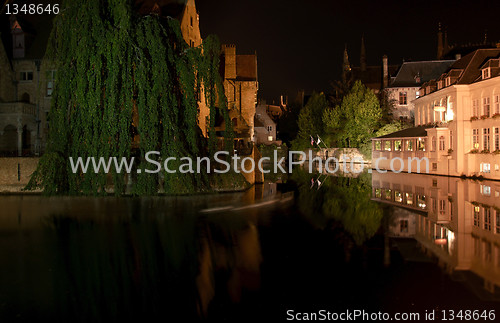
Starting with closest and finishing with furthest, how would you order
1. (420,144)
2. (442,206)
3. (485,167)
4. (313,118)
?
(442,206) → (485,167) → (420,144) → (313,118)

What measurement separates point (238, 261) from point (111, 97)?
12.0m

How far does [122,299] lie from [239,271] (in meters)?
2.35

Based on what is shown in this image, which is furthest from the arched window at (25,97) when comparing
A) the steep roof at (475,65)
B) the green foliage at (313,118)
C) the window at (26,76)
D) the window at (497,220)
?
the green foliage at (313,118)

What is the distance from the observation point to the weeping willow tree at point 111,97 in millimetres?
18266

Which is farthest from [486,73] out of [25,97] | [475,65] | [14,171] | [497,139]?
[25,97]

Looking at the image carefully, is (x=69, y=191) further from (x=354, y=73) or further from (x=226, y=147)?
(x=354, y=73)

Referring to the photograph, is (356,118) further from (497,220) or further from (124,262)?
(124,262)

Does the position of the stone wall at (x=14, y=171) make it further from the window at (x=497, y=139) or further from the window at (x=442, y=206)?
the window at (x=497, y=139)

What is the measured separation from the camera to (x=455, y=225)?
43.3ft

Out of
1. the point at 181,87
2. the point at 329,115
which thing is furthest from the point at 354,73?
the point at 181,87

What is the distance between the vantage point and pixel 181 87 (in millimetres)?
20047

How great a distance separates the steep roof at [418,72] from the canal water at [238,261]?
43891mm

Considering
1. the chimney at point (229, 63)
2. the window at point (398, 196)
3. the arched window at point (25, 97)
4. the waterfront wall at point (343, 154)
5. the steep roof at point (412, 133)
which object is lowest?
the window at point (398, 196)

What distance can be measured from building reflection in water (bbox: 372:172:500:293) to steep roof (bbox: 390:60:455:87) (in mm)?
36157
